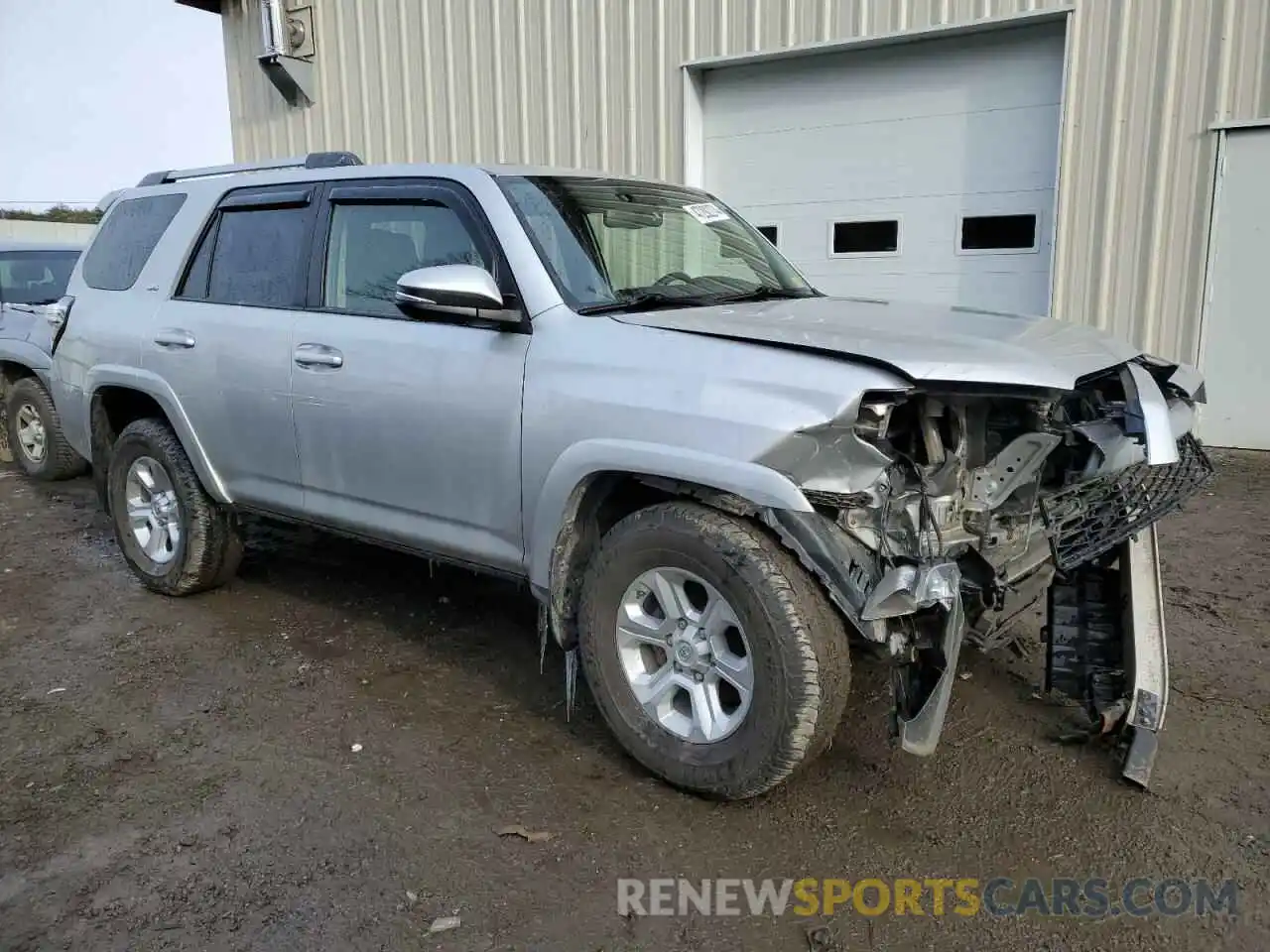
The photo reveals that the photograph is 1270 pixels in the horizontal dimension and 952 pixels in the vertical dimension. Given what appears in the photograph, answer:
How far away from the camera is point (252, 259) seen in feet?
14.5

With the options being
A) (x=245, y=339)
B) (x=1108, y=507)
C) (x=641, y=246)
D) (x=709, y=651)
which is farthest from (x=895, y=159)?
(x=709, y=651)

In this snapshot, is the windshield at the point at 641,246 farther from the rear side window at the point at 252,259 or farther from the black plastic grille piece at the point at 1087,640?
the black plastic grille piece at the point at 1087,640

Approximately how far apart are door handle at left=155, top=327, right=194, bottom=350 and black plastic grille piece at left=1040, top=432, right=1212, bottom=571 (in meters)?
3.64

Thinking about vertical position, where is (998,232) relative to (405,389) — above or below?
above

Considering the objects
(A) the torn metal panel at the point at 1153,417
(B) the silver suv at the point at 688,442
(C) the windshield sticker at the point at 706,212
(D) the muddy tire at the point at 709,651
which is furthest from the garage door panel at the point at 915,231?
(D) the muddy tire at the point at 709,651

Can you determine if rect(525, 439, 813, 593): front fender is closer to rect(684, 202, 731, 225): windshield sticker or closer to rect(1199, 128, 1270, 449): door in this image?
rect(684, 202, 731, 225): windshield sticker

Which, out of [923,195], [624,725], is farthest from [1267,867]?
[923,195]

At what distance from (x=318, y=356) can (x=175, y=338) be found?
110 centimetres

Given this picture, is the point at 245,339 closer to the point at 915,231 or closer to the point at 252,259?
the point at 252,259

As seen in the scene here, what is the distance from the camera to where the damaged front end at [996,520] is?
8.82ft

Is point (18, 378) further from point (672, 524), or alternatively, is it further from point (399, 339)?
point (672, 524)

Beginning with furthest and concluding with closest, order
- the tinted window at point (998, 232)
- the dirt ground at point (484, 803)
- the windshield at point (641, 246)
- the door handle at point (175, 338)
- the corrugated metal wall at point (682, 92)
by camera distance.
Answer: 1. the tinted window at point (998, 232)
2. the corrugated metal wall at point (682, 92)
3. the door handle at point (175, 338)
4. the windshield at point (641, 246)
5. the dirt ground at point (484, 803)

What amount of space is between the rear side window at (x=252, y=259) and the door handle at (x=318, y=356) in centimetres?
25

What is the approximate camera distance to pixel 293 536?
6.22 metres
